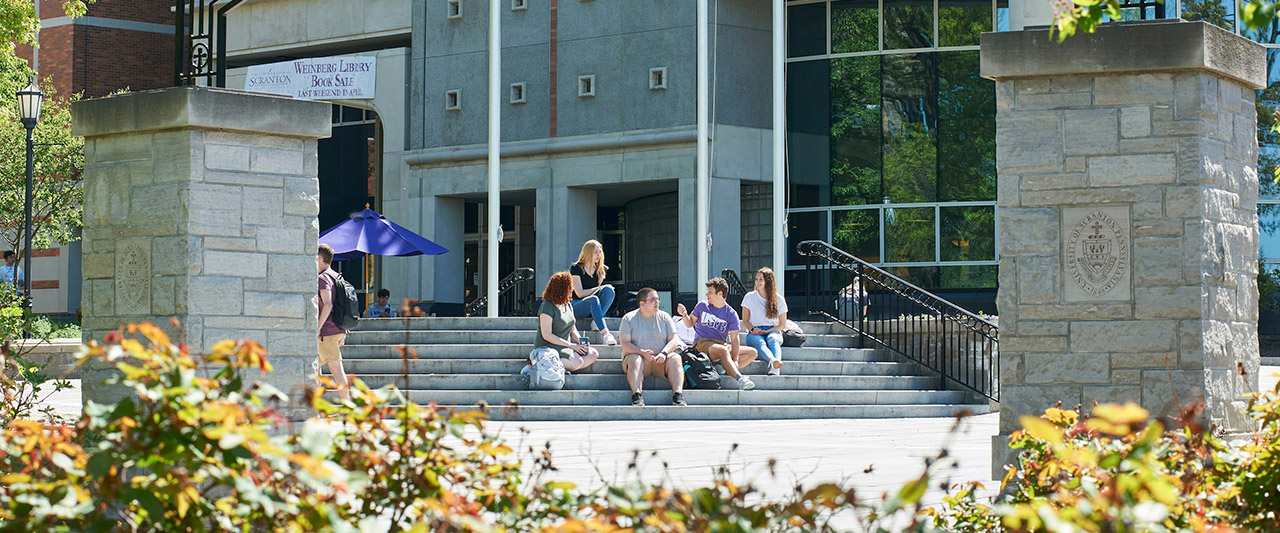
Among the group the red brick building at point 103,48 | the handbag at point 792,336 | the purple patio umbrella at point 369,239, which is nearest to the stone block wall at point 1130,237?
the handbag at point 792,336

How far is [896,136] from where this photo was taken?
88.7ft

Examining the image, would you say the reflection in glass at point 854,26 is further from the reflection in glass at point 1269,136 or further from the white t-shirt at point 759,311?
the white t-shirt at point 759,311

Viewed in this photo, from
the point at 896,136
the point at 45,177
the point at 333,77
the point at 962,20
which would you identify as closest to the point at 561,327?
the point at 896,136

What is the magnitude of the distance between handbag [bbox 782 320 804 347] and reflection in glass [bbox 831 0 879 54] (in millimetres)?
11912

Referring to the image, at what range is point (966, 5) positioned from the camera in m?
26.9

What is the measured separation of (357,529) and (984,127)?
2445 centimetres

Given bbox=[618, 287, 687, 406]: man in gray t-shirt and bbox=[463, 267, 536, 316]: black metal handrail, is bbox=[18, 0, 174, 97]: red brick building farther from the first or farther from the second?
bbox=[618, 287, 687, 406]: man in gray t-shirt

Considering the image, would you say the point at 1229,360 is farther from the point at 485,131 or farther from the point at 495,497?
the point at 485,131

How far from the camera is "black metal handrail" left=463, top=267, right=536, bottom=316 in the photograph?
25641mm

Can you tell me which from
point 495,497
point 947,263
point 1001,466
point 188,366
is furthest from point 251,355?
point 947,263

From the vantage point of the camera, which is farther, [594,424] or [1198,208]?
[594,424]

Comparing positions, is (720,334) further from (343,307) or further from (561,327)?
(343,307)

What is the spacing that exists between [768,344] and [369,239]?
33.5 ft

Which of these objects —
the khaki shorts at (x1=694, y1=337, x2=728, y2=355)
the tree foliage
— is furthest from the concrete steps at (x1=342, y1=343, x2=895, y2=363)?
the tree foliage
